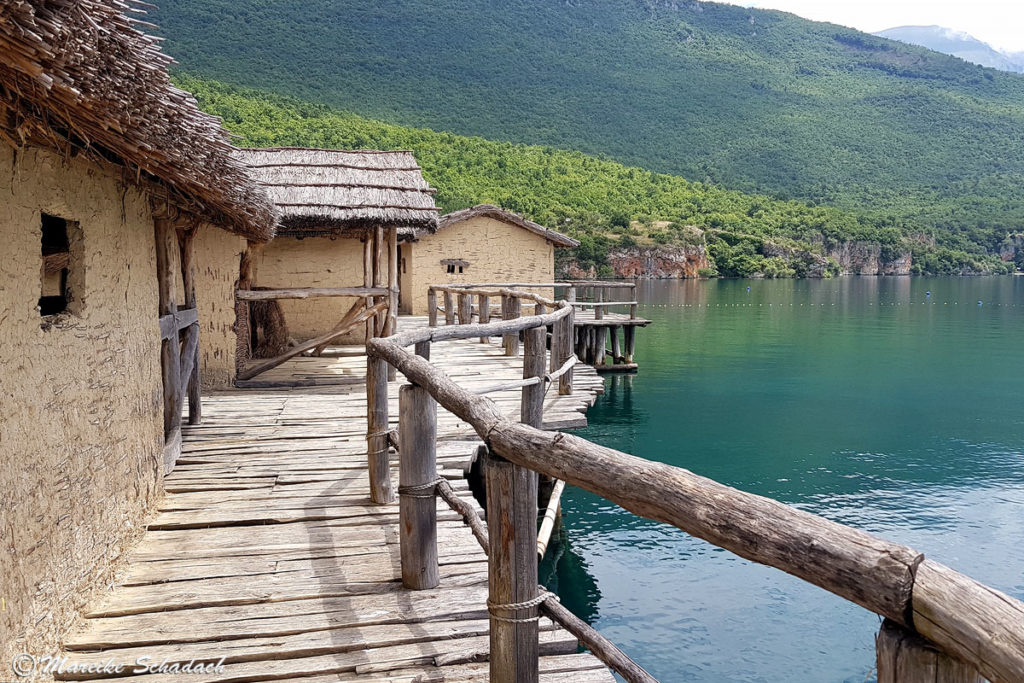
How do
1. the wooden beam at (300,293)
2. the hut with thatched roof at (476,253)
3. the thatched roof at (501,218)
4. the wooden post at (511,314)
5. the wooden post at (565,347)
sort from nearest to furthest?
the wooden beam at (300,293)
the wooden post at (565,347)
the wooden post at (511,314)
the thatched roof at (501,218)
the hut with thatched roof at (476,253)

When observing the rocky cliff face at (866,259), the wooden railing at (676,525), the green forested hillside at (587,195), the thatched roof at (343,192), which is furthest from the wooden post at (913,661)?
the rocky cliff face at (866,259)

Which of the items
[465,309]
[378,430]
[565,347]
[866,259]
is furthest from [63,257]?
[866,259]

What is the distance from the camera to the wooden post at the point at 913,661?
149 centimetres

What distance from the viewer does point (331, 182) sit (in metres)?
12.5

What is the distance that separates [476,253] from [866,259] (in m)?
74.3

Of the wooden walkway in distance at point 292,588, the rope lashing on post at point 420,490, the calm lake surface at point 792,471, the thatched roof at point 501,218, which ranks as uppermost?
the thatched roof at point 501,218

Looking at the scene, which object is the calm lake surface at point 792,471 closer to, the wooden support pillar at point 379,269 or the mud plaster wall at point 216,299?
the wooden support pillar at point 379,269

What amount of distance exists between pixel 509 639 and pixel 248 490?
360 centimetres

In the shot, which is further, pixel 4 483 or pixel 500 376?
pixel 500 376

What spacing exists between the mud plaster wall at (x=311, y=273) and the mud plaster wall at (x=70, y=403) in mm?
9720

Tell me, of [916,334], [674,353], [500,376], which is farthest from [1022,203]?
[500,376]

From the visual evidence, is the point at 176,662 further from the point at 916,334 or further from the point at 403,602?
the point at 916,334

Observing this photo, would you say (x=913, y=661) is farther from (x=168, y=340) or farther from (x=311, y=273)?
(x=311, y=273)

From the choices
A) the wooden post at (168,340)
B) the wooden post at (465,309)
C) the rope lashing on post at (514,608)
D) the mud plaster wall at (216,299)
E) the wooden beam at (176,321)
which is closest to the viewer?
the rope lashing on post at (514,608)
